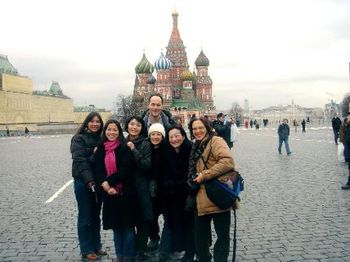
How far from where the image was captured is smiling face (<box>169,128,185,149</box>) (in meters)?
5.60

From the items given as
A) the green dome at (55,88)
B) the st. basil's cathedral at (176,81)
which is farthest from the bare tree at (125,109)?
the green dome at (55,88)

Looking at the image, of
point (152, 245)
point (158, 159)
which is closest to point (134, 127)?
point (158, 159)

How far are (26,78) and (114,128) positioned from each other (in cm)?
8993

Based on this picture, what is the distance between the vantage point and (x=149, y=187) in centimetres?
568

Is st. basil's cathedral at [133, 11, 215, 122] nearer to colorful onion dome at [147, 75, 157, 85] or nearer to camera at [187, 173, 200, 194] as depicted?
colorful onion dome at [147, 75, 157, 85]

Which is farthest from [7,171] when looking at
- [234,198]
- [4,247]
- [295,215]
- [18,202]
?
[234,198]

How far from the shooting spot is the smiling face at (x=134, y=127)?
227 inches

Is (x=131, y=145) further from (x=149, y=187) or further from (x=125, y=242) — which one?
(x=125, y=242)

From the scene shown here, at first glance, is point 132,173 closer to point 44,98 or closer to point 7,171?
point 7,171

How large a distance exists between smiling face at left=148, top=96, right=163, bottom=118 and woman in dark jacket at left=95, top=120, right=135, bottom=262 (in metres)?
0.66

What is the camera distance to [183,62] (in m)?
83.1

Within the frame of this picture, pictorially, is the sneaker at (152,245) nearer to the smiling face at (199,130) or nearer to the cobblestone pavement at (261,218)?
the cobblestone pavement at (261,218)

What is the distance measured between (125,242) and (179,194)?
2.77 ft

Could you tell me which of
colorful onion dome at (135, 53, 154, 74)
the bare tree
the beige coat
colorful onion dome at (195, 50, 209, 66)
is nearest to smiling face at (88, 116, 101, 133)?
the beige coat
